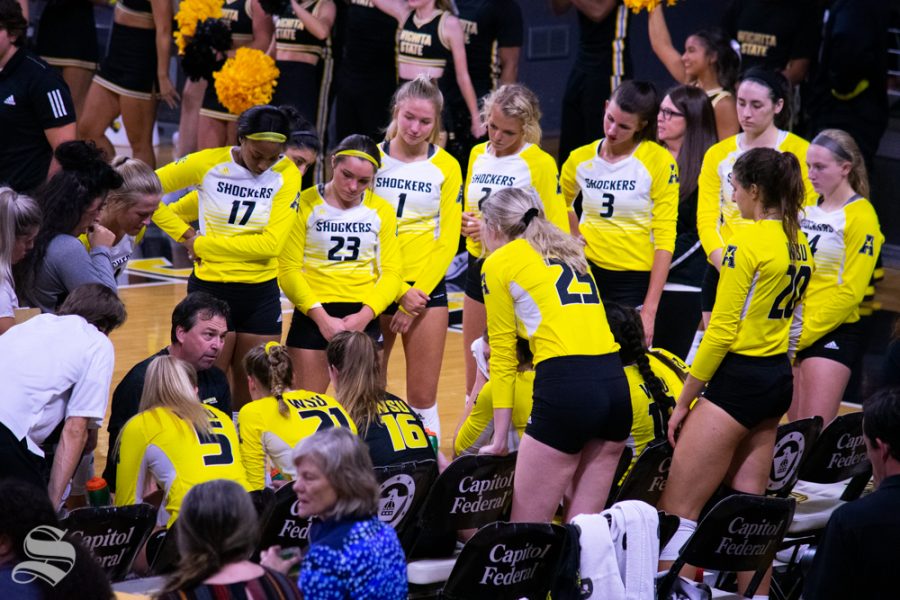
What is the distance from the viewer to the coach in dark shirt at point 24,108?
6531mm

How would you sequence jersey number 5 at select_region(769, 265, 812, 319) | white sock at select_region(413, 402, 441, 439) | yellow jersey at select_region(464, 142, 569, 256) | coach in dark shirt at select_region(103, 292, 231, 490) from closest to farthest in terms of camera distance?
jersey number 5 at select_region(769, 265, 812, 319)
coach in dark shirt at select_region(103, 292, 231, 490)
yellow jersey at select_region(464, 142, 569, 256)
white sock at select_region(413, 402, 441, 439)

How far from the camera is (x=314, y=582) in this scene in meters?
3.50

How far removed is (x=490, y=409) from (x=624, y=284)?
1.81m

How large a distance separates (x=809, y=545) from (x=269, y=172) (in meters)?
2.91

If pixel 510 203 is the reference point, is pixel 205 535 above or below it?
below

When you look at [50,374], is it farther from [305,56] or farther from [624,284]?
[305,56]

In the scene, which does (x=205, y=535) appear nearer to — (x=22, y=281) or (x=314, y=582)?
(x=314, y=582)

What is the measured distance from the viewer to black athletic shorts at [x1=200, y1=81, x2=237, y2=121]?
10117 mm

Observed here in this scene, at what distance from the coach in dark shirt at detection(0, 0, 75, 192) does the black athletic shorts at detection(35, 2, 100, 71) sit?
3.60 metres

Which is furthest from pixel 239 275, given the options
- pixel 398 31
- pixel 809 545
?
pixel 398 31

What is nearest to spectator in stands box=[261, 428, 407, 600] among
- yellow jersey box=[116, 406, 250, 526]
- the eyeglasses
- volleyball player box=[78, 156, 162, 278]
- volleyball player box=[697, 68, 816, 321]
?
yellow jersey box=[116, 406, 250, 526]

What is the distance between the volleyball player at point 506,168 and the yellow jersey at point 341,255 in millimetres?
488

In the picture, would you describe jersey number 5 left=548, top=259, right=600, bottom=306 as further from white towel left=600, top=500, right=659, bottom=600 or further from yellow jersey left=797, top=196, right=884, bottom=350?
yellow jersey left=797, top=196, right=884, bottom=350

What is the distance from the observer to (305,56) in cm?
1035
